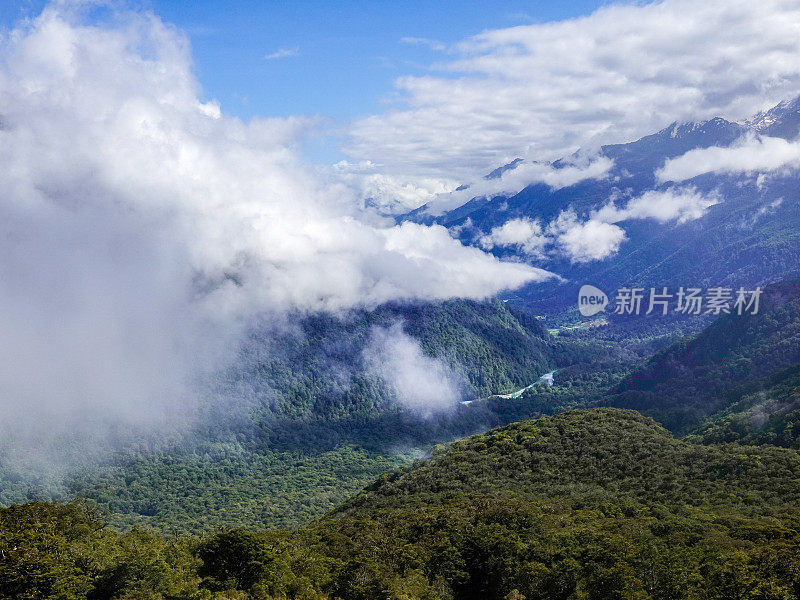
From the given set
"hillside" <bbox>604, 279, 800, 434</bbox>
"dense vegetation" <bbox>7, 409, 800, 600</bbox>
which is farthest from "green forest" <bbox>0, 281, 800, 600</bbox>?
"hillside" <bbox>604, 279, 800, 434</bbox>

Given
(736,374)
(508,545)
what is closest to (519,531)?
(508,545)

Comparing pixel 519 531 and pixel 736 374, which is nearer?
pixel 519 531

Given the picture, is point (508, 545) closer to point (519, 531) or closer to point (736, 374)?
point (519, 531)

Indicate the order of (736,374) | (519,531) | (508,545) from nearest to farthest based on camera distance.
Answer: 1. (508,545)
2. (519,531)
3. (736,374)

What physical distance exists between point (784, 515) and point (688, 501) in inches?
559

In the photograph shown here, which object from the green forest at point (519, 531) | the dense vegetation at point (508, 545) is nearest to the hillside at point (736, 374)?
the green forest at point (519, 531)

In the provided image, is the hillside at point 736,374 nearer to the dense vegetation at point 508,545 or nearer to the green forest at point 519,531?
the green forest at point 519,531

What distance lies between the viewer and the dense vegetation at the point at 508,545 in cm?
4519

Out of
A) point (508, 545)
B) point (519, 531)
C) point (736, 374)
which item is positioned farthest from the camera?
point (736, 374)

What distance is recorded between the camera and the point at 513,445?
4515 inches

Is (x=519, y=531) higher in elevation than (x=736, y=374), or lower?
lower

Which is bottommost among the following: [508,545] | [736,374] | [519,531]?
[508,545]

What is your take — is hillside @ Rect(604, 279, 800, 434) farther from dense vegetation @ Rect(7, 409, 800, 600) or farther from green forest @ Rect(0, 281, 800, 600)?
dense vegetation @ Rect(7, 409, 800, 600)

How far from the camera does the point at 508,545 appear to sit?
5959cm
